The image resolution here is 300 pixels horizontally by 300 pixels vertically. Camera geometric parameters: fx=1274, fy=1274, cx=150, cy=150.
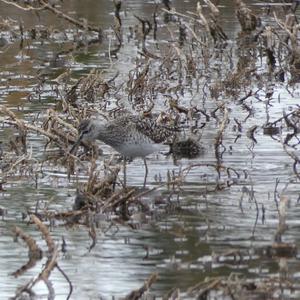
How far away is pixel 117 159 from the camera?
1172cm

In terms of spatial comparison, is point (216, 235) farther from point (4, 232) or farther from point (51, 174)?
point (51, 174)

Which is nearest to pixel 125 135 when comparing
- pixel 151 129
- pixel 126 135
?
pixel 126 135

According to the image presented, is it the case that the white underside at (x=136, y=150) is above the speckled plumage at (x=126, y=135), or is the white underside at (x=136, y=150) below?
below

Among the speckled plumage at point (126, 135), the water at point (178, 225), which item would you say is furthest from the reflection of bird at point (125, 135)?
the water at point (178, 225)

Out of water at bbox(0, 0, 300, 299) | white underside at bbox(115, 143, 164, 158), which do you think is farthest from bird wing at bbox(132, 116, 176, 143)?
water at bbox(0, 0, 300, 299)

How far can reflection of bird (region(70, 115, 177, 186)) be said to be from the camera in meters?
10.8

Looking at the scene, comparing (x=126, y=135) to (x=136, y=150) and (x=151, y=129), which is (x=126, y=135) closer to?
Answer: (x=136, y=150)

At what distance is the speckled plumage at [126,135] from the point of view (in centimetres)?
1080

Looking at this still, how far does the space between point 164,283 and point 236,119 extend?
5.77m

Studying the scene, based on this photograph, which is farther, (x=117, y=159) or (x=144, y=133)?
(x=117, y=159)

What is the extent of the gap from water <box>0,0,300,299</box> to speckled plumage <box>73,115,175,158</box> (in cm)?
24

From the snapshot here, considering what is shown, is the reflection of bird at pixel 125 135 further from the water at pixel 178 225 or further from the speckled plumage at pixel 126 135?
the water at pixel 178 225

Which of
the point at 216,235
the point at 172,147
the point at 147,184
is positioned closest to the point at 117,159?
the point at 172,147

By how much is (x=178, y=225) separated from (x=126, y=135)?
1.88 meters
